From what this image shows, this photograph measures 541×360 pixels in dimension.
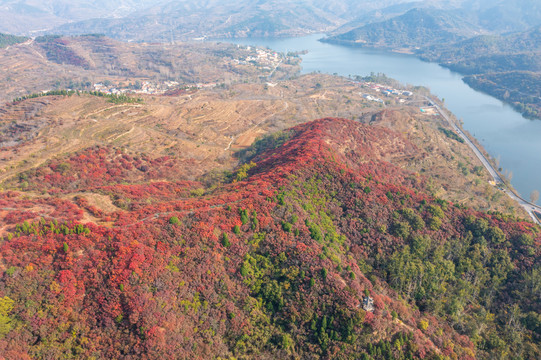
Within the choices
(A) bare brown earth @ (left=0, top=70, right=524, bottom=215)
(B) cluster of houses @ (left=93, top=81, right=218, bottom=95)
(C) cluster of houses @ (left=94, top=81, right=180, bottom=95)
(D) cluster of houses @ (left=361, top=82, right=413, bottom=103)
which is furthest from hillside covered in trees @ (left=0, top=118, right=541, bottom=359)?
(C) cluster of houses @ (left=94, top=81, right=180, bottom=95)

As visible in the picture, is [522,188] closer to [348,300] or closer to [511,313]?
[511,313]

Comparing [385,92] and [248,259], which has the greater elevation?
[248,259]

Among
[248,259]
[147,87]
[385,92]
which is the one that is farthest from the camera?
[147,87]

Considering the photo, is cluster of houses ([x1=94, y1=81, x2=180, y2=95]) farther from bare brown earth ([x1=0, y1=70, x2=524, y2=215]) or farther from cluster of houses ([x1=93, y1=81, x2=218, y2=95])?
bare brown earth ([x1=0, y1=70, x2=524, y2=215])

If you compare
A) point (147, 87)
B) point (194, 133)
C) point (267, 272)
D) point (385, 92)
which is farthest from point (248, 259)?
point (147, 87)

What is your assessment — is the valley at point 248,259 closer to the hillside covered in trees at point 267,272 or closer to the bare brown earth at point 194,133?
the hillside covered in trees at point 267,272

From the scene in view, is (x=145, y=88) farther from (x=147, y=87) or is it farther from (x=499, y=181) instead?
(x=499, y=181)
